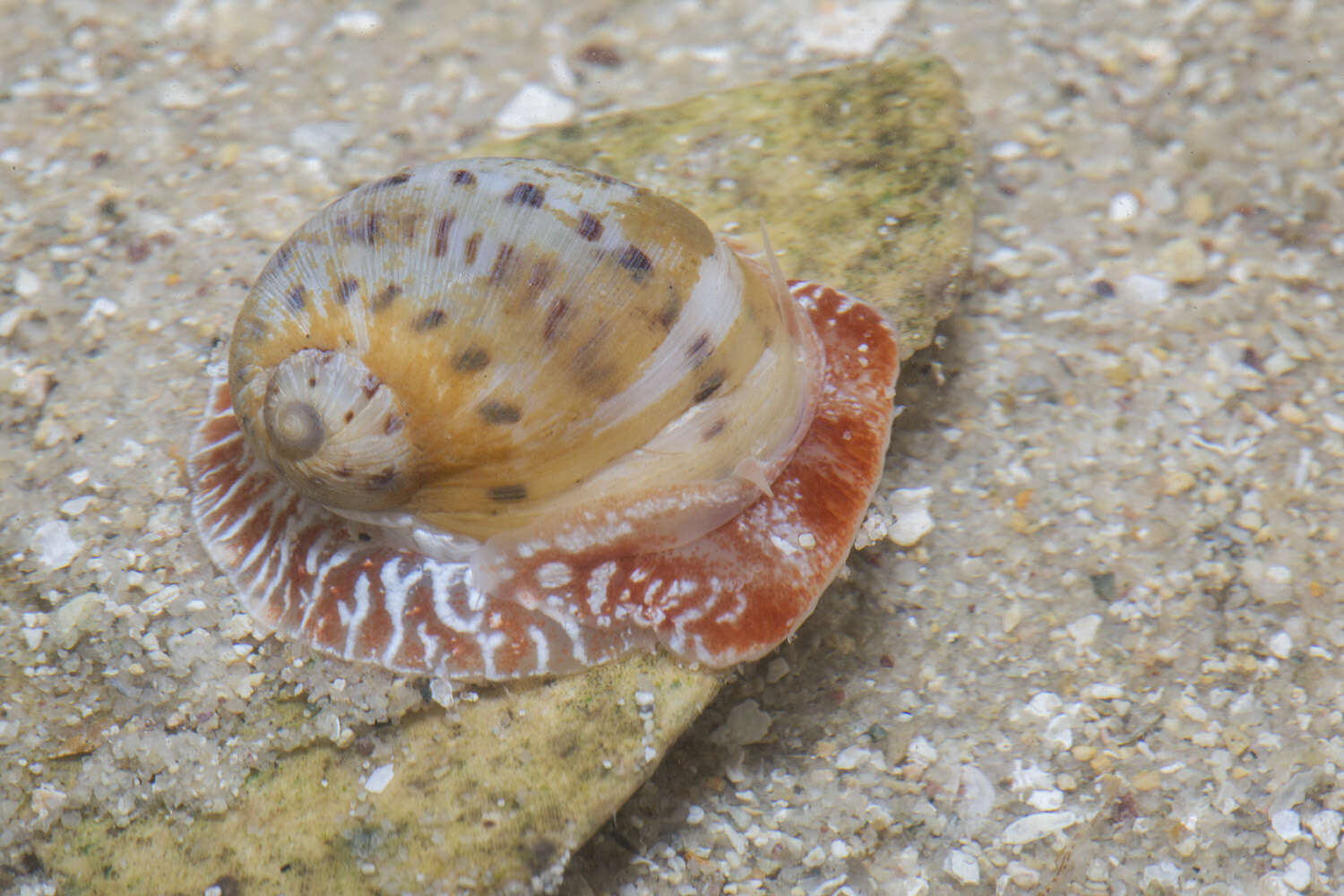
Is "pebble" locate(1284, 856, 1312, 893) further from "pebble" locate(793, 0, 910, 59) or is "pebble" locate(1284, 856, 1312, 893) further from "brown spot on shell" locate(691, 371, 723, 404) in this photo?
"pebble" locate(793, 0, 910, 59)

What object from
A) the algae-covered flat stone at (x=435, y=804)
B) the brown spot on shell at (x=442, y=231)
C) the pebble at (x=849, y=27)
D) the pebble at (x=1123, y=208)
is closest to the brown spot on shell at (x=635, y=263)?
the brown spot on shell at (x=442, y=231)

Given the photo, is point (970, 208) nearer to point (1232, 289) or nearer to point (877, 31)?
point (1232, 289)

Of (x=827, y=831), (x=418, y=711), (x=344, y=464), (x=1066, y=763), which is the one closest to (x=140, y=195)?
(x=344, y=464)

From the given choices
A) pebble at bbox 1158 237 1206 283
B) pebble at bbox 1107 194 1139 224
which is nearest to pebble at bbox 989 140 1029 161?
pebble at bbox 1107 194 1139 224

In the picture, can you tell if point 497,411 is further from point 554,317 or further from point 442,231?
point 442,231

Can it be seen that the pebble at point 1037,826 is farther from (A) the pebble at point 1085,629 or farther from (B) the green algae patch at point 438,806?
(B) the green algae patch at point 438,806

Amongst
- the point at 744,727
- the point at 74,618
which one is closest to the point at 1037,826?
the point at 744,727
